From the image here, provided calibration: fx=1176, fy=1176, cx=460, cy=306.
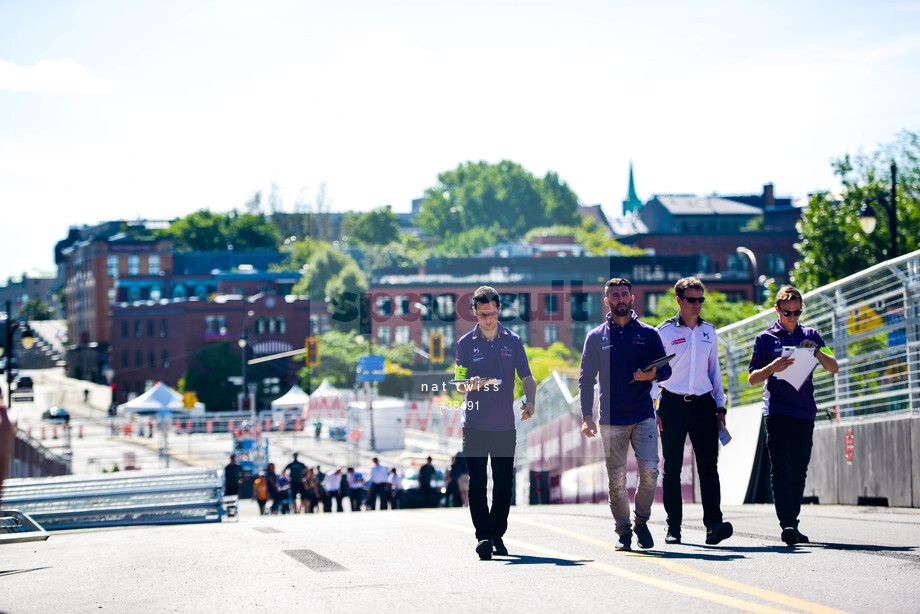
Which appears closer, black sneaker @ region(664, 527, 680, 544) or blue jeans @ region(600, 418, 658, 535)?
blue jeans @ region(600, 418, 658, 535)

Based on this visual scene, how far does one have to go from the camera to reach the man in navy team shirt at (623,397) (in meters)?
7.86

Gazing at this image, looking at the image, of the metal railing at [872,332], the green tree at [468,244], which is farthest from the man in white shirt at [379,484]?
the green tree at [468,244]

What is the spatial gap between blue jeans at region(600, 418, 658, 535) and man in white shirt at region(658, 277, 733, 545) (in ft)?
1.10

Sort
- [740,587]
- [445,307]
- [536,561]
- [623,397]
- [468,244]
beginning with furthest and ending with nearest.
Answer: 1. [468,244]
2. [445,307]
3. [623,397]
4. [536,561]
5. [740,587]

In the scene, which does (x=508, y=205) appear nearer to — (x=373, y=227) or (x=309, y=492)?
(x=373, y=227)

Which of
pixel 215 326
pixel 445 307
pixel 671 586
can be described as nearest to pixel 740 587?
pixel 671 586

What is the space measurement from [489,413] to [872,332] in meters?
6.51

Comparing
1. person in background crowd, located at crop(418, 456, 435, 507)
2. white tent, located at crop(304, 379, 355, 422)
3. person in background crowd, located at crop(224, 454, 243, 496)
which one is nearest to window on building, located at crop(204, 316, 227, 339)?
white tent, located at crop(304, 379, 355, 422)

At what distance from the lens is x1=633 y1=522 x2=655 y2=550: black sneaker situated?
7754 millimetres

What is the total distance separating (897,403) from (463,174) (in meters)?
170

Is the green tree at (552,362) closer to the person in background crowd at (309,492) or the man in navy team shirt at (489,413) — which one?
the person in background crowd at (309,492)

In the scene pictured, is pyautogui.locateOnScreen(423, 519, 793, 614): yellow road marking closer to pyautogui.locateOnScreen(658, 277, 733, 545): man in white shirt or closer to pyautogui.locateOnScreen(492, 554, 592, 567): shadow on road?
pyautogui.locateOnScreen(492, 554, 592, 567): shadow on road

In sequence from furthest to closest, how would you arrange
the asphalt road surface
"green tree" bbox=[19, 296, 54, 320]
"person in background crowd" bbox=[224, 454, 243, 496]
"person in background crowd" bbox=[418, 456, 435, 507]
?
"green tree" bbox=[19, 296, 54, 320] → "person in background crowd" bbox=[224, 454, 243, 496] → "person in background crowd" bbox=[418, 456, 435, 507] → the asphalt road surface

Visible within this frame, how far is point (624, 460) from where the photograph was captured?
7.91 meters
